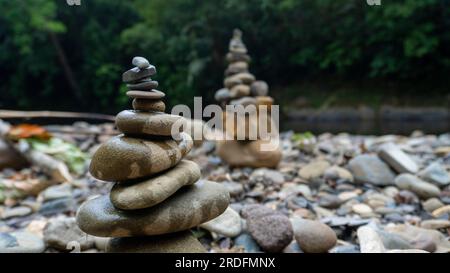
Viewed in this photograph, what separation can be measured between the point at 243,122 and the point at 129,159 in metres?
→ 3.01

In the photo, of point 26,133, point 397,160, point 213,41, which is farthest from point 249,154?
point 213,41

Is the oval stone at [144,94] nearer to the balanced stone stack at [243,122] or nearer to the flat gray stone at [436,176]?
the balanced stone stack at [243,122]

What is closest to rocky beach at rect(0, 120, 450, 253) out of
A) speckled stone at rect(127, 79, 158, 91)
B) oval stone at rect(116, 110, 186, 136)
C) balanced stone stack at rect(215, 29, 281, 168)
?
balanced stone stack at rect(215, 29, 281, 168)

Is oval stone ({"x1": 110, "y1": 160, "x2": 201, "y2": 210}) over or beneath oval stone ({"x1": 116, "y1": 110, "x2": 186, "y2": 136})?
beneath

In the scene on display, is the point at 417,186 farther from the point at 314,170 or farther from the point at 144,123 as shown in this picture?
the point at 144,123

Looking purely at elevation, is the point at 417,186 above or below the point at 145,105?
below

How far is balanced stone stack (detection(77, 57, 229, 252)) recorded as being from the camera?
1.94 meters

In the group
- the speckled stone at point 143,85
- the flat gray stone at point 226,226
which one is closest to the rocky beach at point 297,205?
the flat gray stone at point 226,226

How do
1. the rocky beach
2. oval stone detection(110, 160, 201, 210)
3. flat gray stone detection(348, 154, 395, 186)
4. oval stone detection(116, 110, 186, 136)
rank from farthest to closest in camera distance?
flat gray stone detection(348, 154, 395, 186) → the rocky beach → oval stone detection(116, 110, 186, 136) → oval stone detection(110, 160, 201, 210)

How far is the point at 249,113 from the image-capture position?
→ 4.91 meters

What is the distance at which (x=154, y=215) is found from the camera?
6.52ft

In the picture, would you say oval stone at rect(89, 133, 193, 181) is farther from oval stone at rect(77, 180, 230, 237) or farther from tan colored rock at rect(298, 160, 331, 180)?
tan colored rock at rect(298, 160, 331, 180)

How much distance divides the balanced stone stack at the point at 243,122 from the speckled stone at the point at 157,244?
273 centimetres

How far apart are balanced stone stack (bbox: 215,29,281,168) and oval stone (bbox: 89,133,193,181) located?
112 inches
